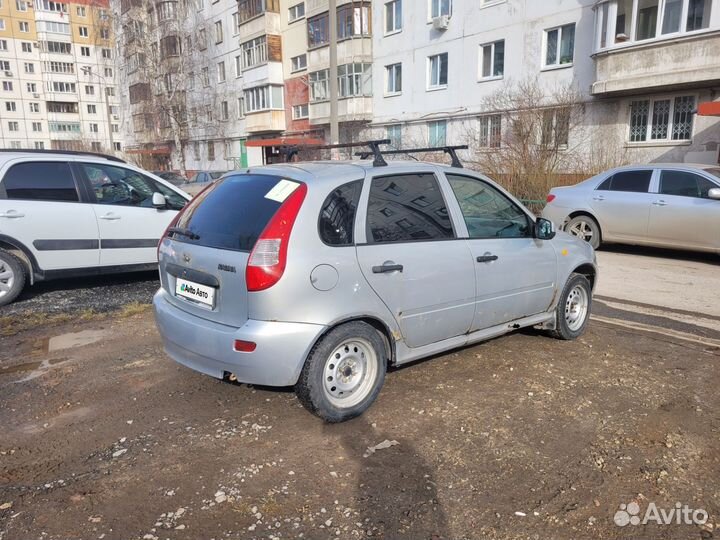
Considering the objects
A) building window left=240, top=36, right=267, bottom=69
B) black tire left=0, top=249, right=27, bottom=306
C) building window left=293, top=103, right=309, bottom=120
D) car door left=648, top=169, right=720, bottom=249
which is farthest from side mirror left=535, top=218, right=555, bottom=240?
building window left=240, top=36, right=267, bottom=69

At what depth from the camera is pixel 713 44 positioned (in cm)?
1725

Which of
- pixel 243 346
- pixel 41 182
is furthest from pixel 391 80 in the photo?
pixel 243 346

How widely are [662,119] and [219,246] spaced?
20765mm

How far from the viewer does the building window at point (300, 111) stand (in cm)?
3712

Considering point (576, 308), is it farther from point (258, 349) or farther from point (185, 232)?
point (185, 232)

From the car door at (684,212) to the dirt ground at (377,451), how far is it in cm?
498

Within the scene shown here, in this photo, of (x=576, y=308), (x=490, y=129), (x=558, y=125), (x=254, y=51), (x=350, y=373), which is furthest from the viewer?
(x=254, y=51)

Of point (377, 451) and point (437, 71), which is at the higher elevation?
point (437, 71)

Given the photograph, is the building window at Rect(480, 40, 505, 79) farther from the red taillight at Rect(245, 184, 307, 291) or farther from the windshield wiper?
the red taillight at Rect(245, 184, 307, 291)

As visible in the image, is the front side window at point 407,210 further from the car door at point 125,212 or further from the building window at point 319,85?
the building window at point 319,85

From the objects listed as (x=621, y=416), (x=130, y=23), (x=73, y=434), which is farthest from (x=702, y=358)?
(x=130, y=23)

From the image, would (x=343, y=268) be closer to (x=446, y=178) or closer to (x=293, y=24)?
(x=446, y=178)

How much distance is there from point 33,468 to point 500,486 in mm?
2611

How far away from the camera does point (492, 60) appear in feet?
83.7
